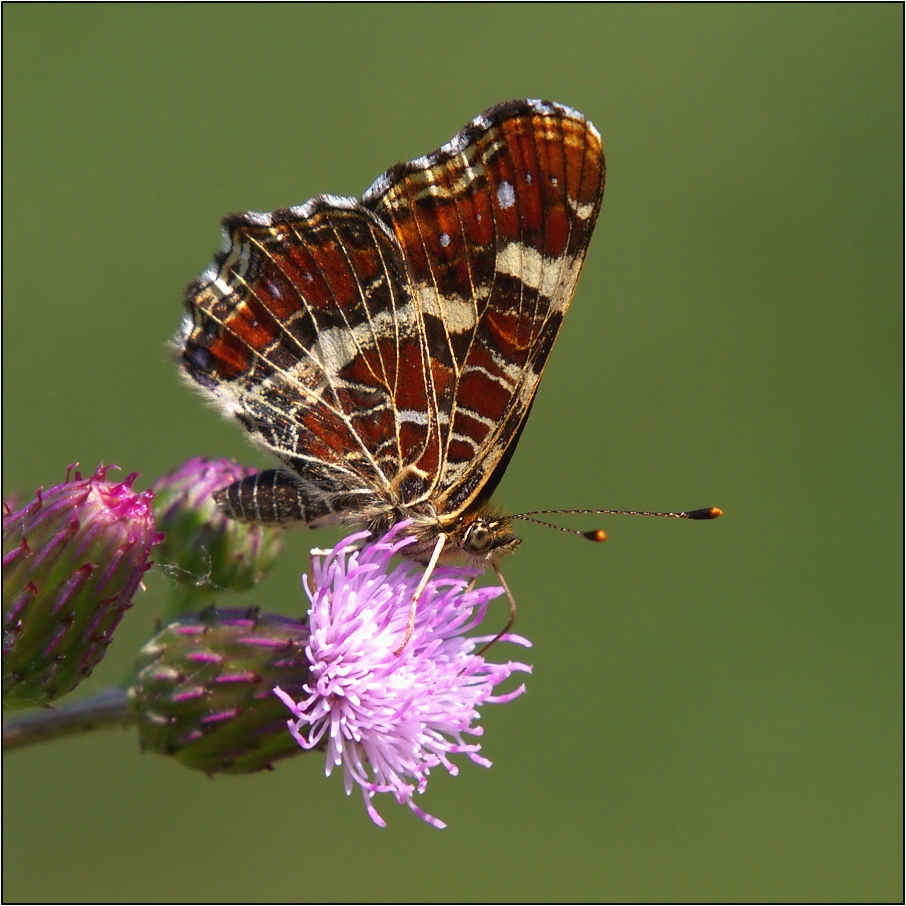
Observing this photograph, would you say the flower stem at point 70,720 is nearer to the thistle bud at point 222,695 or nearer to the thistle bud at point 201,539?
the thistle bud at point 222,695

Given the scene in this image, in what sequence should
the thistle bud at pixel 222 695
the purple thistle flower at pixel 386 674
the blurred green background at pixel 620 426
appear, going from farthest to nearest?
the blurred green background at pixel 620 426
the thistle bud at pixel 222 695
the purple thistle flower at pixel 386 674

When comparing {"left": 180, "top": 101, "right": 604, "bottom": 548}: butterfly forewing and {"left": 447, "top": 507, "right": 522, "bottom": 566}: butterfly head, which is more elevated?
{"left": 180, "top": 101, "right": 604, "bottom": 548}: butterfly forewing

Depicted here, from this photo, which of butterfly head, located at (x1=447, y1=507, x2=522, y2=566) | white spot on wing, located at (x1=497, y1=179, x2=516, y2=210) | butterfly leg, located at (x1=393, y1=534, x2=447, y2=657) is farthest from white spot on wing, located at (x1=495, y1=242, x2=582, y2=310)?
butterfly leg, located at (x1=393, y1=534, x2=447, y2=657)

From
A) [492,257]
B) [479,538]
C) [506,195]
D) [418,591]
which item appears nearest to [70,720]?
[418,591]

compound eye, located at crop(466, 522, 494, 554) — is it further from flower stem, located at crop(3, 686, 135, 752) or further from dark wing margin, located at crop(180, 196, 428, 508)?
flower stem, located at crop(3, 686, 135, 752)

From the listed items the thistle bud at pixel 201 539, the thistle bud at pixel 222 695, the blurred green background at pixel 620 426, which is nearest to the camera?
the thistle bud at pixel 222 695

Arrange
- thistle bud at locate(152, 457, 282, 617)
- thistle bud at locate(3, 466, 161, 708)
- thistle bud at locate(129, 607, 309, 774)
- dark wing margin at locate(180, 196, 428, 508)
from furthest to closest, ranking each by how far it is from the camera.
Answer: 1. thistle bud at locate(152, 457, 282, 617)
2. dark wing margin at locate(180, 196, 428, 508)
3. thistle bud at locate(129, 607, 309, 774)
4. thistle bud at locate(3, 466, 161, 708)

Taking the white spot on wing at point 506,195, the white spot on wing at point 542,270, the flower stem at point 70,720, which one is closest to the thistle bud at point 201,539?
the flower stem at point 70,720
